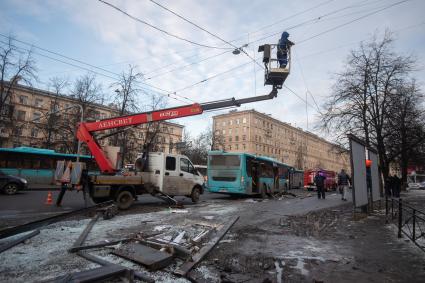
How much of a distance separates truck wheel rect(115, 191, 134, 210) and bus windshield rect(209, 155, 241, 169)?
7695 millimetres

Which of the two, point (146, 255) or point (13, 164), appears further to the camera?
point (13, 164)

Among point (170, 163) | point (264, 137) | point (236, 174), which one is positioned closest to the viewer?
point (170, 163)

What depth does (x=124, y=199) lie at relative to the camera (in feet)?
38.8

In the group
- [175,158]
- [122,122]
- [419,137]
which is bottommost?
[175,158]

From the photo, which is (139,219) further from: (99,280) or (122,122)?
(99,280)

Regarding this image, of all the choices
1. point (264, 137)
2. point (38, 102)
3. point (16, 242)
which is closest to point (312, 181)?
point (16, 242)

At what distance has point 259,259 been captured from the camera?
18.5 feet

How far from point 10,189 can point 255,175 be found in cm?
1479

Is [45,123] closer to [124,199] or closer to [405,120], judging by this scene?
[124,199]

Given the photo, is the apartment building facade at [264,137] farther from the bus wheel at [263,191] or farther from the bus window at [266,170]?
the bus wheel at [263,191]

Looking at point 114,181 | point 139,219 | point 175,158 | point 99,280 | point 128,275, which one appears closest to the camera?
point 99,280

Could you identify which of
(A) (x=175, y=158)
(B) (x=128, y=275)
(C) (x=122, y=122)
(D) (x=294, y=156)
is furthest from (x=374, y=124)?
(D) (x=294, y=156)

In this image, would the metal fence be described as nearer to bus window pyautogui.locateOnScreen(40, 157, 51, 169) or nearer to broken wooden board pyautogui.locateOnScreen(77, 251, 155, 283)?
broken wooden board pyautogui.locateOnScreen(77, 251, 155, 283)

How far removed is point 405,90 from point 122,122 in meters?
22.3
